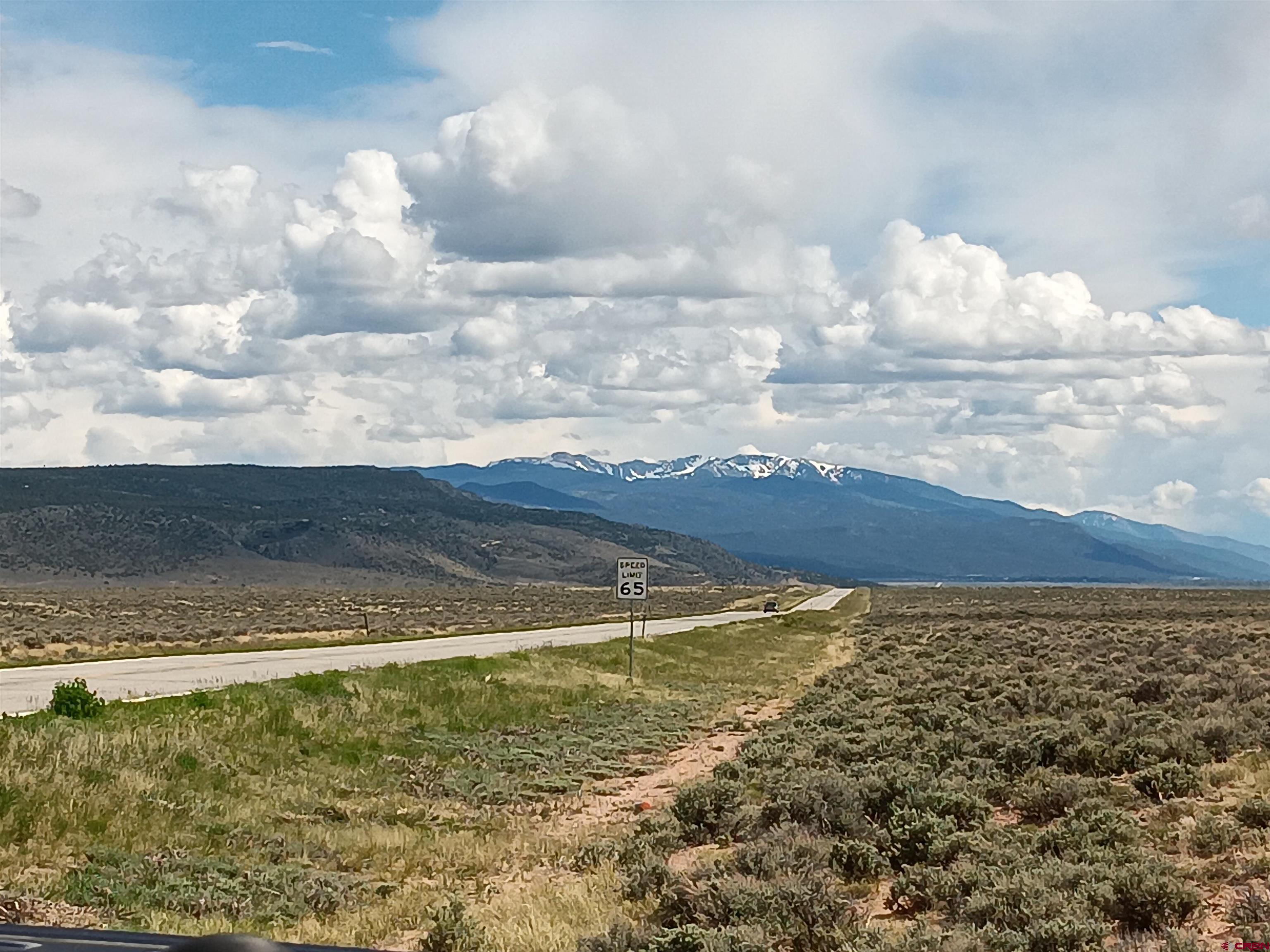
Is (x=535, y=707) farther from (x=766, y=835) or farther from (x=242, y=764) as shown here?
(x=766, y=835)

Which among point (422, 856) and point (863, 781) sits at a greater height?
point (863, 781)

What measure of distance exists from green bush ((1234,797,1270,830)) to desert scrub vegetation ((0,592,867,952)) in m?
5.48

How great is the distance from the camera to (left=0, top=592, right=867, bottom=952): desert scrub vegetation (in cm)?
1048

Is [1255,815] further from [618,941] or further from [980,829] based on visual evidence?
[618,941]

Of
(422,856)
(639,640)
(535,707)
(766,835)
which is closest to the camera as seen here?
(766,835)

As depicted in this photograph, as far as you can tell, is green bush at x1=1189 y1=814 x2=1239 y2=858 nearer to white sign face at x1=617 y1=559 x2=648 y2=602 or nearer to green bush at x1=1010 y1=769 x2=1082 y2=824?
green bush at x1=1010 y1=769 x2=1082 y2=824

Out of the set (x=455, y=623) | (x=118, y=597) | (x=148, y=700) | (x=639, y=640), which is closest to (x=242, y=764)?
(x=148, y=700)

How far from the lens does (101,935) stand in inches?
221

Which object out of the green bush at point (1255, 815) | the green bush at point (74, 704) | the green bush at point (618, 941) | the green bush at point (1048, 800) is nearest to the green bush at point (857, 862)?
the green bush at point (1048, 800)

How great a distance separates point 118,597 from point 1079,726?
82347 mm

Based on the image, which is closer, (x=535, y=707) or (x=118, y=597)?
(x=535, y=707)

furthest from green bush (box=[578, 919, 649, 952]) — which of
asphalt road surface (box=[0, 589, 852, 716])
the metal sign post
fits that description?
the metal sign post

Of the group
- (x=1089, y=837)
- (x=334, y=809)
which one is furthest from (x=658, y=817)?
(x=1089, y=837)

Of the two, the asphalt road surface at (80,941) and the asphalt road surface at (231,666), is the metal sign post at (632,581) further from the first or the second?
the asphalt road surface at (80,941)
